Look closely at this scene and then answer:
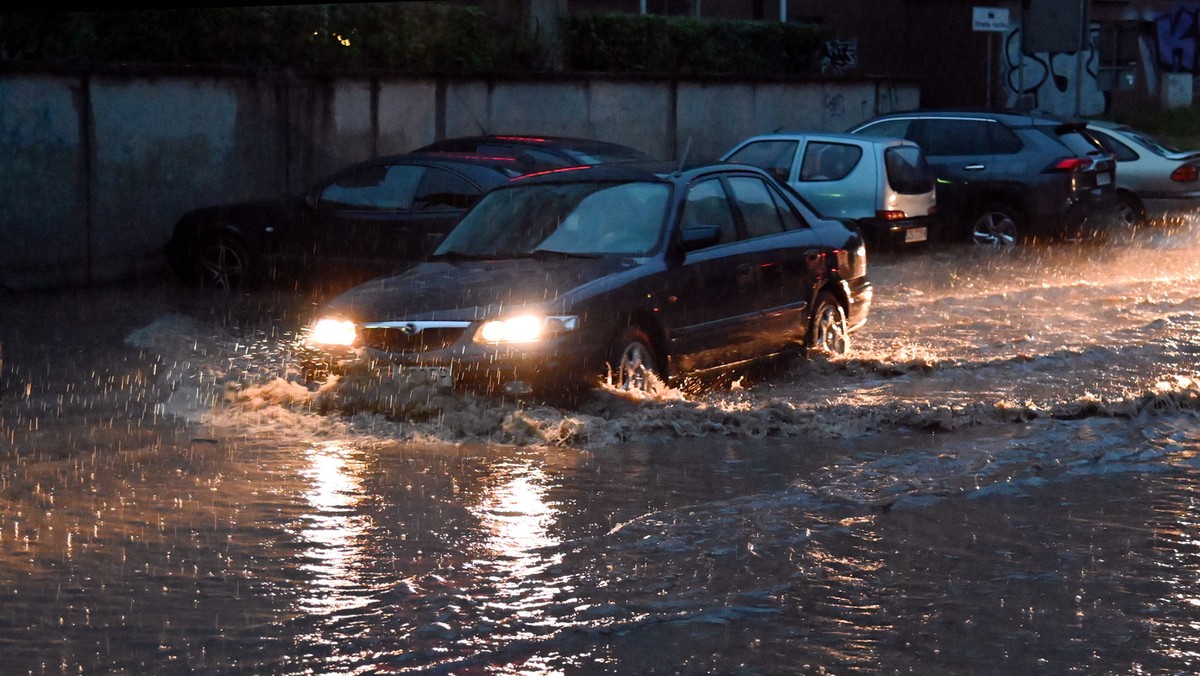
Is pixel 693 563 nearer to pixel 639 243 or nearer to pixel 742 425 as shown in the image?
pixel 742 425

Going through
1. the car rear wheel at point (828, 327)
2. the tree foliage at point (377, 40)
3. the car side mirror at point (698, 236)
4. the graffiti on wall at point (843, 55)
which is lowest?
the car rear wheel at point (828, 327)

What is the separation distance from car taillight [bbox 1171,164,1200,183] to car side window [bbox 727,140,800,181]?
6329 mm

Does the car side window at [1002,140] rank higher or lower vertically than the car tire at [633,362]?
higher

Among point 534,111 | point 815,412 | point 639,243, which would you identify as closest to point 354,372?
point 639,243

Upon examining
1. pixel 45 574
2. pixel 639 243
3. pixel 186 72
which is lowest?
pixel 45 574

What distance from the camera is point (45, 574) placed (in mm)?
6211

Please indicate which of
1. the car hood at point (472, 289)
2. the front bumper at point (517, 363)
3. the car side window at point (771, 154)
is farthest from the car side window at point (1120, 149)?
the front bumper at point (517, 363)

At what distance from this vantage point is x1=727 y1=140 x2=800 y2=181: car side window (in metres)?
17.9

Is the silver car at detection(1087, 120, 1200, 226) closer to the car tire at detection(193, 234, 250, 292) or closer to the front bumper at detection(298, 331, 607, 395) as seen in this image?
the car tire at detection(193, 234, 250, 292)

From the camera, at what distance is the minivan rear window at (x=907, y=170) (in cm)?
1764

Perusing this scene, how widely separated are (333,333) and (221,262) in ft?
20.4

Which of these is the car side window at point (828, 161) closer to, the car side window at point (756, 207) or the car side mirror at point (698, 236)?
the car side window at point (756, 207)

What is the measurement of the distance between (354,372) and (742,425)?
216 centimetres

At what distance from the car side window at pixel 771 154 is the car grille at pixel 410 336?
31.2ft
